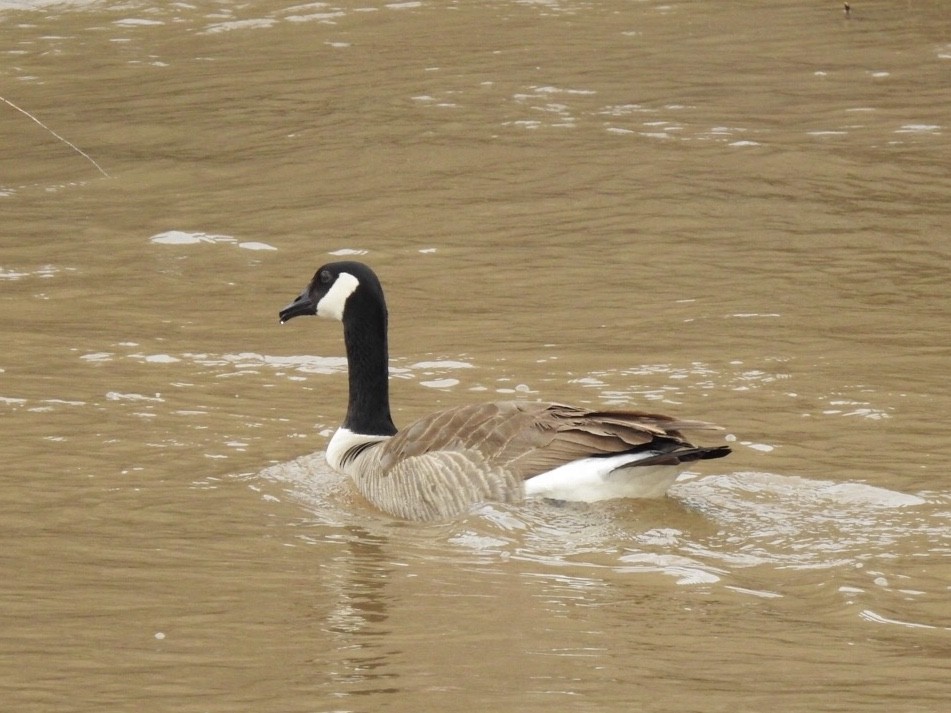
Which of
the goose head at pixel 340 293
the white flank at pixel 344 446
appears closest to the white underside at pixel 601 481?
the white flank at pixel 344 446

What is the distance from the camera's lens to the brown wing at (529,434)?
7.61 m

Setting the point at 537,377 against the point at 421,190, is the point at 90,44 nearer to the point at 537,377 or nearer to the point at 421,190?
the point at 421,190

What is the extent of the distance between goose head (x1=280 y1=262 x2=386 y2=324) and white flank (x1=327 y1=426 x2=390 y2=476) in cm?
71

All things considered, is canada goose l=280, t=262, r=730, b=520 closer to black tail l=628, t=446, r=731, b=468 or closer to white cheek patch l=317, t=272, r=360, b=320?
black tail l=628, t=446, r=731, b=468

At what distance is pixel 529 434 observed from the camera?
8.04 meters

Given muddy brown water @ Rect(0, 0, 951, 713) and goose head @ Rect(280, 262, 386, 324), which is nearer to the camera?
muddy brown water @ Rect(0, 0, 951, 713)

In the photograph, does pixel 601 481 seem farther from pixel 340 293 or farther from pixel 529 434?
pixel 340 293

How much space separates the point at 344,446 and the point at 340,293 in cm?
94

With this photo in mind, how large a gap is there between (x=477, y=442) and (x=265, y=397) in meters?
2.13

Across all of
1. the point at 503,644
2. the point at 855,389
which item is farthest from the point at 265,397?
the point at 503,644

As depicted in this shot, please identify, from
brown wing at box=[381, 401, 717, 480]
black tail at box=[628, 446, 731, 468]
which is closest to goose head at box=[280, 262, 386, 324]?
brown wing at box=[381, 401, 717, 480]

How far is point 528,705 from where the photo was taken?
5.19 m

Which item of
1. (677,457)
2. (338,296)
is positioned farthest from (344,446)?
(677,457)

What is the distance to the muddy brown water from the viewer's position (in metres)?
5.84
